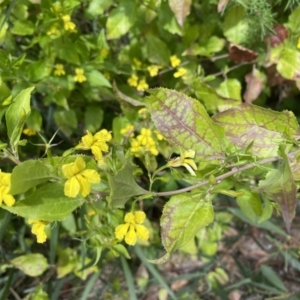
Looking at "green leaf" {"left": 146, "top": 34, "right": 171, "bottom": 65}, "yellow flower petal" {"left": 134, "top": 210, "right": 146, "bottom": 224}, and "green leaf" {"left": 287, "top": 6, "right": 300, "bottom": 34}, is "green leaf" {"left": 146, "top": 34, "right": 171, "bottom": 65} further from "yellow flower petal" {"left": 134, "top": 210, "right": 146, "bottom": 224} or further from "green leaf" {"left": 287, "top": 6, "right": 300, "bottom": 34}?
"yellow flower petal" {"left": 134, "top": 210, "right": 146, "bottom": 224}

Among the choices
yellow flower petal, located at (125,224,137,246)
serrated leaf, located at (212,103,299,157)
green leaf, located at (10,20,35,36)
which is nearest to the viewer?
yellow flower petal, located at (125,224,137,246)

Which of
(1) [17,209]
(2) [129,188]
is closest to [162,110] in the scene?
(2) [129,188]

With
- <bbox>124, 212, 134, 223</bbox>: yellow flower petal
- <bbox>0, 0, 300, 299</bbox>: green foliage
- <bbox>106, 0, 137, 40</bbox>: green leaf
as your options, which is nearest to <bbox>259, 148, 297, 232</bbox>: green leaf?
<bbox>0, 0, 300, 299</bbox>: green foliage

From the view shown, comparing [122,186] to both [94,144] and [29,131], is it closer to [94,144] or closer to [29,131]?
[94,144]

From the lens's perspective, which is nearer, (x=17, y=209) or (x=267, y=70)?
(x=17, y=209)

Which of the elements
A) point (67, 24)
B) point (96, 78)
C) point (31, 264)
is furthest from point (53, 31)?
point (31, 264)

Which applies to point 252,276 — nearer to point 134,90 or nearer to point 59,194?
point 134,90

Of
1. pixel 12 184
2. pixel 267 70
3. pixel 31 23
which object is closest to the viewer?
pixel 12 184
